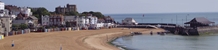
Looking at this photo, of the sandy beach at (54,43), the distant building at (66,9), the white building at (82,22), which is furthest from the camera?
the distant building at (66,9)

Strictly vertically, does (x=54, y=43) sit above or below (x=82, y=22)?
below

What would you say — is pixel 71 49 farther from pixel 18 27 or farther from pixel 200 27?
pixel 200 27

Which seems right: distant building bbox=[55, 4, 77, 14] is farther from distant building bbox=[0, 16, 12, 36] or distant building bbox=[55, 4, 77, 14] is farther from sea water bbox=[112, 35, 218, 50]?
sea water bbox=[112, 35, 218, 50]

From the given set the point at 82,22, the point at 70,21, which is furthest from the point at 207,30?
the point at 70,21

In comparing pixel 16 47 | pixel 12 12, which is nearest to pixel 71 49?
pixel 16 47

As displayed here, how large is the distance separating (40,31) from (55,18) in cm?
1415

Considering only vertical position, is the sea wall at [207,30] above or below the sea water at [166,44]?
above

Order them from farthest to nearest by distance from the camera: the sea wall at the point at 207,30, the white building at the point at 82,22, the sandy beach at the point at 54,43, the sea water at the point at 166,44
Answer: the white building at the point at 82,22 < the sea wall at the point at 207,30 < the sea water at the point at 166,44 < the sandy beach at the point at 54,43

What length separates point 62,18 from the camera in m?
75.0

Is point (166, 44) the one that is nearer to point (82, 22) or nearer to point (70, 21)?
point (70, 21)

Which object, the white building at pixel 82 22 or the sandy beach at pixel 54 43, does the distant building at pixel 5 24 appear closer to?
the sandy beach at pixel 54 43

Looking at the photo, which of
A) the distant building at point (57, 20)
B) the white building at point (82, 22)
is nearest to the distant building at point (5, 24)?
the distant building at point (57, 20)

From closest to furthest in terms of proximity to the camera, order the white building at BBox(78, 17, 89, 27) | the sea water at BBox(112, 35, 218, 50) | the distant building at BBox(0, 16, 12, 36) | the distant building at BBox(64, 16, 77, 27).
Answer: the sea water at BBox(112, 35, 218, 50), the distant building at BBox(0, 16, 12, 36), the distant building at BBox(64, 16, 77, 27), the white building at BBox(78, 17, 89, 27)

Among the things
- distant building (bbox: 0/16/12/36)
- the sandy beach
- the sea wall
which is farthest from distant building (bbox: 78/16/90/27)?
the sandy beach
